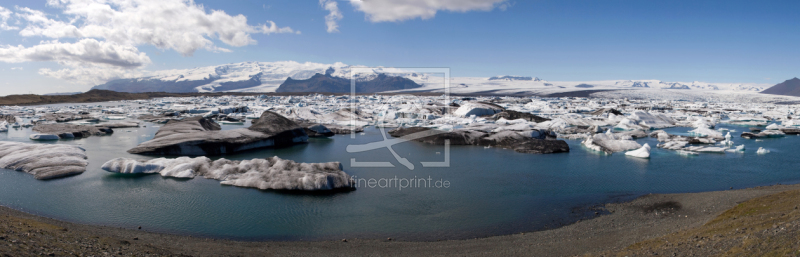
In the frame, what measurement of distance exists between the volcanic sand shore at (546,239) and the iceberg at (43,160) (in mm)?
5151

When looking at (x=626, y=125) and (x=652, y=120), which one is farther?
(x=652, y=120)

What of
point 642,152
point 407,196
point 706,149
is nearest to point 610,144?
point 642,152

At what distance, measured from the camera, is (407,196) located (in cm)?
1403

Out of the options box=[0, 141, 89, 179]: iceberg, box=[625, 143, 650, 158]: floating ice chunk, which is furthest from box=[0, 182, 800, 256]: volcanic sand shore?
box=[625, 143, 650, 158]: floating ice chunk

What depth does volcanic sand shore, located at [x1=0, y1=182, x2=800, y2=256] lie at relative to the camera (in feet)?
22.5

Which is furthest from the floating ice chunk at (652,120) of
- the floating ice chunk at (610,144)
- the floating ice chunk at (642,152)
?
the floating ice chunk at (642,152)

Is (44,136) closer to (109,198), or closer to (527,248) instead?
(109,198)

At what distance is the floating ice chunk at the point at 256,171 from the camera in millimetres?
14383

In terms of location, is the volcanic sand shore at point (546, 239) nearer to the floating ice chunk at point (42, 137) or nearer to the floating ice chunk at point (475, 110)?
the floating ice chunk at point (42, 137)

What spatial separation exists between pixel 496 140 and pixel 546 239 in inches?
644

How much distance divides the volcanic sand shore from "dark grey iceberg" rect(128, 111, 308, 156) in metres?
10.1

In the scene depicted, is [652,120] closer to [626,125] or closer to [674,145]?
[626,125]

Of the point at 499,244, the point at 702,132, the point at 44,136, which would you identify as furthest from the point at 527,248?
the point at 44,136

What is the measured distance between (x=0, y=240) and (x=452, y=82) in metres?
181
